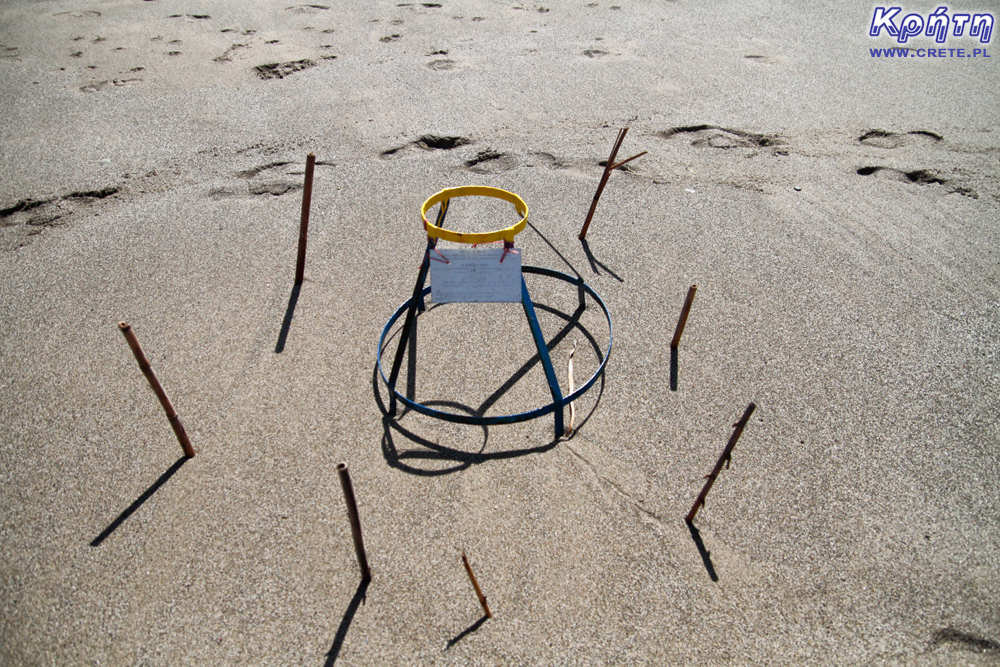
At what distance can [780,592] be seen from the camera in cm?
245

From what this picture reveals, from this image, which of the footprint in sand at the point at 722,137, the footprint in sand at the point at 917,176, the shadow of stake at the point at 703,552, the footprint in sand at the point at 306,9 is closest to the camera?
the shadow of stake at the point at 703,552

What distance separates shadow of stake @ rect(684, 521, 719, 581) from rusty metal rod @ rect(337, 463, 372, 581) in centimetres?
129

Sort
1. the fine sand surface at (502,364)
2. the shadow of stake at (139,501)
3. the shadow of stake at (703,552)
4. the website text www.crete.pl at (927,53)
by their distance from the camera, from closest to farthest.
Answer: the fine sand surface at (502,364) < the shadow of stake at (703,552) < the shadow of stake at (139,501) < the website text www.crete.pl at (927,53)

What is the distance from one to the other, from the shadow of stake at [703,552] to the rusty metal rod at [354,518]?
1294 mm

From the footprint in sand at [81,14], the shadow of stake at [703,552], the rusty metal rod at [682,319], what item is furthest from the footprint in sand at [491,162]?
the footprint in sand at [81,14]

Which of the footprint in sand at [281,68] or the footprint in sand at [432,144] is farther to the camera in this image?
the footprint in sand at [281,68]

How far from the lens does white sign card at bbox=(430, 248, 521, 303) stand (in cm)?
280

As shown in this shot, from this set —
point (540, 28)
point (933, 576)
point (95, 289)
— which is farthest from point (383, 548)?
point (540, 28)

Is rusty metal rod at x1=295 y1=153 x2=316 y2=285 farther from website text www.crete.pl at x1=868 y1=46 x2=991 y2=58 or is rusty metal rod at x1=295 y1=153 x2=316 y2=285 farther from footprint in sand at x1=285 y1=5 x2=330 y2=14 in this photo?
website text www.crete.pl at x1=868 y1=46 x2=991 y2=58

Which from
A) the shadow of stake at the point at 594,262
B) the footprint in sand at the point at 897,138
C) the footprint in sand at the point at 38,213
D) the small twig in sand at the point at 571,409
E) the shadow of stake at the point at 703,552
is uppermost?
the footprint in sand at the point at 897,138

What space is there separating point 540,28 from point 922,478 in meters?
6.12

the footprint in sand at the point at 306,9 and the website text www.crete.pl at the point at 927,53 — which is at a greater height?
the footprint in sand at the point at 306,9

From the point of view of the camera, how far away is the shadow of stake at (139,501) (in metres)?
2.62

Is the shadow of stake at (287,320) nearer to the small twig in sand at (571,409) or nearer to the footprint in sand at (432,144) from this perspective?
the small twig in sand at (571,409)
